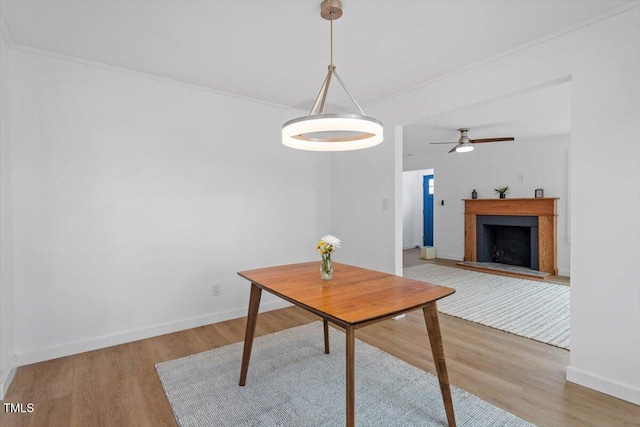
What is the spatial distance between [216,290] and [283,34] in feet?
8.14

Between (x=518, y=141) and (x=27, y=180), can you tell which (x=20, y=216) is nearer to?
(x=27, y=180)

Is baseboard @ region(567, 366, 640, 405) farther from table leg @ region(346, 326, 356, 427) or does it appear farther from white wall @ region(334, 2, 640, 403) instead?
table leg @ region(346, 326, 356, 427)

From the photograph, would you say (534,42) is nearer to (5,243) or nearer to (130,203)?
(130,203)

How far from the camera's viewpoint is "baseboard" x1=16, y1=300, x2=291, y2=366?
2414mm

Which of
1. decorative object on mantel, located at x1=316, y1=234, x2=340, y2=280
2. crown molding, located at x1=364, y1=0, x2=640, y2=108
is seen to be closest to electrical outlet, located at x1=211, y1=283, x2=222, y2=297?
decorative object on mantel, located at x1=316, y1=234, x2=340, y2=280

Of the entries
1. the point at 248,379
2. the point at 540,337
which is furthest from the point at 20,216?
the point at 540,337

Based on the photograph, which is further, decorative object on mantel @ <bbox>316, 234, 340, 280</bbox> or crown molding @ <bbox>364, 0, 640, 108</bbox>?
decorative object on mantel @ <bbox>316, 234, 340, 280</bbox>

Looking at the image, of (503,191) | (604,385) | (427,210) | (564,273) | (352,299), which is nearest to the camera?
(352,299)

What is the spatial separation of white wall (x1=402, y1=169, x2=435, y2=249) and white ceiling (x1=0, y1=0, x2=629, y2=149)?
614 centimetres

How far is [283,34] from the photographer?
2197mm

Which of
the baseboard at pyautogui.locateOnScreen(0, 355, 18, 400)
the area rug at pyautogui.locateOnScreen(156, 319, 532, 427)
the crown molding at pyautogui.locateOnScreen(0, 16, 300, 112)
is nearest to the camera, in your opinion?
the area rug at pyautogui.locateOnScreen(156, 319, 532, 427)

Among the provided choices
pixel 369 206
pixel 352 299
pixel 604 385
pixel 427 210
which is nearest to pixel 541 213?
pixel 427 210

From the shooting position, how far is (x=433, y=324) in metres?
1.65

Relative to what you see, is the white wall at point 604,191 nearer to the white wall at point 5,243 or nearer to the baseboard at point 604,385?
the baseboard at point 604,385
